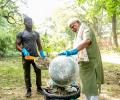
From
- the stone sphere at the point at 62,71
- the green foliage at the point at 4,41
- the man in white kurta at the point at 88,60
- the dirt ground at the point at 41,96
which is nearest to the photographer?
the stone sphere at the point at 62,71

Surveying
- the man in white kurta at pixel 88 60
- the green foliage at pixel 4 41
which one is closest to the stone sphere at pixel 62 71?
the man in white kurta at pixel 88 60

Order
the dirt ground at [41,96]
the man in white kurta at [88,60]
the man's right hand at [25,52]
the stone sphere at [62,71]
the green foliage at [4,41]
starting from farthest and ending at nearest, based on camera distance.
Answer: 1. the green foliage at [4,41]
2. the dirt ground at [41,96]
3. the man's right hand at [25,52]
4. the man in white kurta at [88,60]
5. the stone sphere at [62,71]

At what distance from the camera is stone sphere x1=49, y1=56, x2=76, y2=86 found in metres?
5.12

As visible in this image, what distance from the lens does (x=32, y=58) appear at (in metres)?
7.66

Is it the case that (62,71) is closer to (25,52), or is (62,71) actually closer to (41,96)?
(25,52)

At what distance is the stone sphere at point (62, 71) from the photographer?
5.12 m

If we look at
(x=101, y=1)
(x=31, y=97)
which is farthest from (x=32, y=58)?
(x=101, y=1)

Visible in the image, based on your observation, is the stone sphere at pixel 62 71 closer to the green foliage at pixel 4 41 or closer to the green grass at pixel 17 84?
the green grass at pixel 17 84

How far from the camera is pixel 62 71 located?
5129 millimetres

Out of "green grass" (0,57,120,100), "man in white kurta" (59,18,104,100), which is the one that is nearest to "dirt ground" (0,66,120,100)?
"green grass" (0,57,120,100)

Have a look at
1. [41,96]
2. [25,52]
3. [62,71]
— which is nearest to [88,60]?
[62,71]

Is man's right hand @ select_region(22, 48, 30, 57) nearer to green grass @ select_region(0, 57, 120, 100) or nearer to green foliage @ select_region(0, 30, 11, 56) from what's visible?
green grass @ select_region(0, 57, 120, 100)

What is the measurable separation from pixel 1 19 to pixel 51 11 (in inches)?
1458

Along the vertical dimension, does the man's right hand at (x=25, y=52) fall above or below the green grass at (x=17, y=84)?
above
